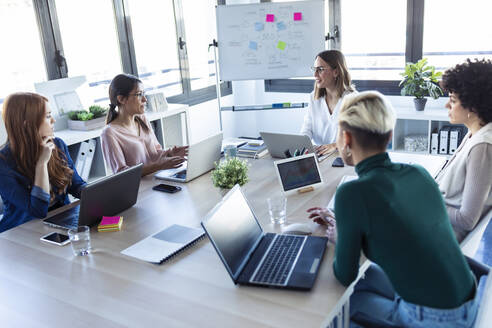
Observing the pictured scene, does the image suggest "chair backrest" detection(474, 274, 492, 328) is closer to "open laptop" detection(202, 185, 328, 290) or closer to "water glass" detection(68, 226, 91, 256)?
"open laptop" detection(202, 185, 328, 290)

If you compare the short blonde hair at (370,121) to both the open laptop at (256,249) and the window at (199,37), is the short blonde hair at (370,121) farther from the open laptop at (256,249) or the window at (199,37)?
the window at (199,37)

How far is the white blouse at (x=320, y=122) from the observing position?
10.6ft

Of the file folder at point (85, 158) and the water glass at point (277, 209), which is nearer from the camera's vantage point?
the water glass at point (277, 209)

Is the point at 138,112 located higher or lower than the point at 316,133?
higher

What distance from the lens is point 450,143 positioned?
402cm

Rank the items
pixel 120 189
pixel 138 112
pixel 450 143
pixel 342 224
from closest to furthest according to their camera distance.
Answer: pixel 342 224 < pixel 120 189 < pixel 138 112 < pixel 450 143

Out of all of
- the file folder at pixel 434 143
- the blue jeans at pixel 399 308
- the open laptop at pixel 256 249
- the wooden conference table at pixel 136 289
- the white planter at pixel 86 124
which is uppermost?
the white planter at pixel 86 124

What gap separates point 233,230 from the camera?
155 centimetres

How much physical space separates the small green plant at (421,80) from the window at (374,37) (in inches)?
20.7

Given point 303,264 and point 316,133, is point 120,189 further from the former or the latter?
point 316,133

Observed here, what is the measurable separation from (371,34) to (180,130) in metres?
2.22

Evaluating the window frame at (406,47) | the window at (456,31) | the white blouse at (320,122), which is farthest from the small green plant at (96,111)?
the window at (456,31)

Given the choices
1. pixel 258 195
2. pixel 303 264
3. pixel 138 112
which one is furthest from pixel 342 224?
pixel 138 112

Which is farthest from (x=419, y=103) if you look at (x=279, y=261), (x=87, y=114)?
(x=279, y=261)
